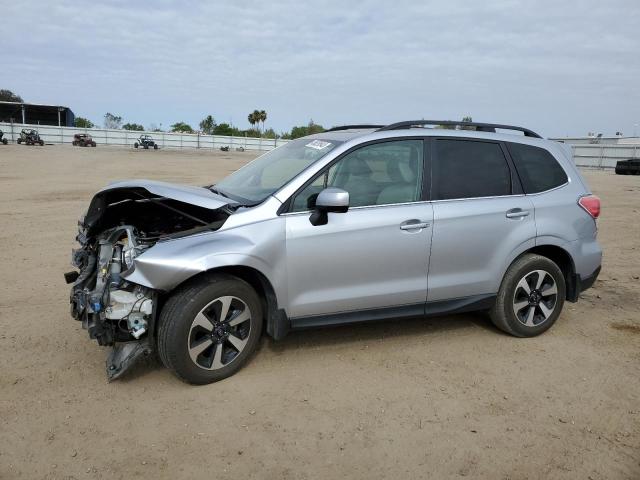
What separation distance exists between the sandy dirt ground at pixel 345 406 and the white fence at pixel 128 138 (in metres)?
43.0

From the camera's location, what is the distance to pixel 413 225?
427 centimetres

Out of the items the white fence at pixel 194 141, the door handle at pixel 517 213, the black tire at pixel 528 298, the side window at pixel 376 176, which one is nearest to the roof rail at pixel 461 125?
the side window at pixel 376 176

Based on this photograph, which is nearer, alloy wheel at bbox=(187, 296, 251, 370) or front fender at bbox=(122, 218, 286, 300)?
front fender at bbox=(122, 218, 286, 300)

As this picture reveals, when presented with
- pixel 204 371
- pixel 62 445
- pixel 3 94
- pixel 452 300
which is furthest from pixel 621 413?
→ pixel 3 94

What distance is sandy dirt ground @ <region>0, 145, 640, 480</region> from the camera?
3051 mm

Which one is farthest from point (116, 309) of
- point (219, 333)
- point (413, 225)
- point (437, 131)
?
point (437, 131)

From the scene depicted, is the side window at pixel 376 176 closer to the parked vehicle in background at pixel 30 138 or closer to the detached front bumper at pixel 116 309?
the detached front bumper at pixel 116 309

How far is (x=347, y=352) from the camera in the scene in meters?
4.50

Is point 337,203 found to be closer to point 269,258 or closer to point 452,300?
point 269,258

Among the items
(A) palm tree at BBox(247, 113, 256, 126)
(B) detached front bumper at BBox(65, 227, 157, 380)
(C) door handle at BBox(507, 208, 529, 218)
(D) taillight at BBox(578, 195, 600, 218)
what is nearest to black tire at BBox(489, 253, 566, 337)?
(C) door handle at BBox(507, 208, 529, 218)

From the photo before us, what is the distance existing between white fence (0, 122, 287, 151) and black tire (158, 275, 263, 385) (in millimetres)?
43674

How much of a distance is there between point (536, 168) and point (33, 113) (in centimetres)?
7876

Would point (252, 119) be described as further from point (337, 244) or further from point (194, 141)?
point (337, 244)

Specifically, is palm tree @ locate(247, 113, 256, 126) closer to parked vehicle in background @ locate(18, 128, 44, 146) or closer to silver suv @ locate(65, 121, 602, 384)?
parked vehicle in background @ locate(18, 128, 44, 146)
